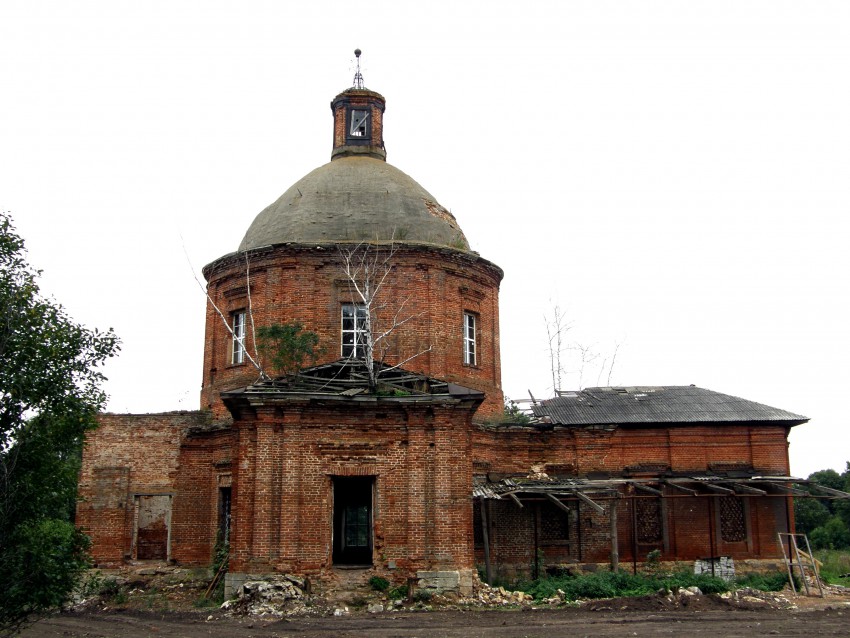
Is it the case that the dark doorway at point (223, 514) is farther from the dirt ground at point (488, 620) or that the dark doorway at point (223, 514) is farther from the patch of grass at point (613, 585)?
the patch of grass at point (613, 585)

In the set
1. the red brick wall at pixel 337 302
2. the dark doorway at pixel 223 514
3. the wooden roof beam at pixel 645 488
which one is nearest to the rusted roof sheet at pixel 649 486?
the wooden roof beam at pixel 645 488

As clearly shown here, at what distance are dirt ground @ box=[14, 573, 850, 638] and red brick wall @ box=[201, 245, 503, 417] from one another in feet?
21.3

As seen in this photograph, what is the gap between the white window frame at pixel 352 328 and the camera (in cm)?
2202

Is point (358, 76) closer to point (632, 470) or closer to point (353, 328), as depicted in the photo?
point (353, 328)

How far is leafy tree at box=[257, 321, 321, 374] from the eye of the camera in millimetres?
20109

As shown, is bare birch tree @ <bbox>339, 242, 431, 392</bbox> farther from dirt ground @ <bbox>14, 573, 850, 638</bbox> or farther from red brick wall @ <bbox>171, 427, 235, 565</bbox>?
dirt ground @ <bbox>14, 573, 850, 638</bbox>

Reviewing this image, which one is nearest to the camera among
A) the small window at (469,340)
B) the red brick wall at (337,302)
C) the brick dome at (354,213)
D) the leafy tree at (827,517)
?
the red brick wall at (337,302)

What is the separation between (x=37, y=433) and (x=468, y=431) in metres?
9.39

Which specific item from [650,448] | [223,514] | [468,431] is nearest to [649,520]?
[650,448]

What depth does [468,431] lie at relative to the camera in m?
18.9

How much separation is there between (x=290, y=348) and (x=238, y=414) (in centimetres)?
216

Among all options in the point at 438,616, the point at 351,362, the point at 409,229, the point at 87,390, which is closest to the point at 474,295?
the point at 409,229

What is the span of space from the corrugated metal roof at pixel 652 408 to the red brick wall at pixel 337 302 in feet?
6.62

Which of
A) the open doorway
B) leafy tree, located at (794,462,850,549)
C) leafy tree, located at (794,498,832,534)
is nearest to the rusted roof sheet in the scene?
the open doorway
